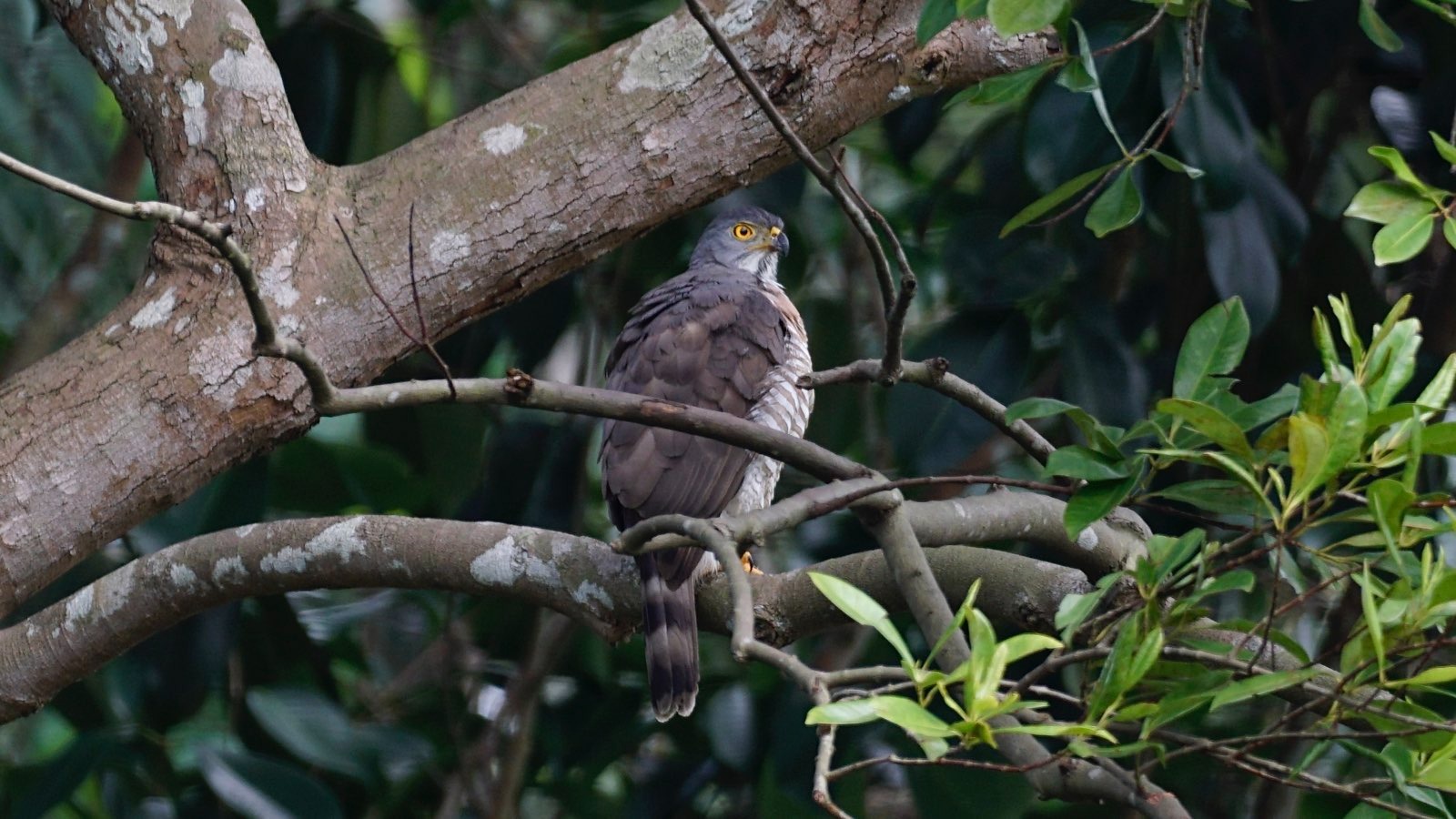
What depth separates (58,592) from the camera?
3502mm

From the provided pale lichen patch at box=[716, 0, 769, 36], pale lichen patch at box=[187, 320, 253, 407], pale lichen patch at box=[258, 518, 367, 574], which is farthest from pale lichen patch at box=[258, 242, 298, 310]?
pale lichen patch at box=[716, 0, 769, 36]

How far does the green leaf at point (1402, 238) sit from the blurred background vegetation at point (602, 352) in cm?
160

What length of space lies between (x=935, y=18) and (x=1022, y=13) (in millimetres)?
329

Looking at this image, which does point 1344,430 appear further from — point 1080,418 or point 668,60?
point 668,60

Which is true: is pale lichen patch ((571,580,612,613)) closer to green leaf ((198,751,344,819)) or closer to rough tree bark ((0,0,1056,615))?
rough tree bark ((0,0,1056,615))

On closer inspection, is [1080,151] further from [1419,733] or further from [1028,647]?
[1028,647]

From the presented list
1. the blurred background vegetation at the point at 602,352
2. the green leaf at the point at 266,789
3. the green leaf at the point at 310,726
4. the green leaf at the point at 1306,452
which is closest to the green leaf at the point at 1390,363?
the green leaf at the point at 1306,452

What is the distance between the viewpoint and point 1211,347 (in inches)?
64.4

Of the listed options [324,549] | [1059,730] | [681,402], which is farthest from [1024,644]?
[324,549]

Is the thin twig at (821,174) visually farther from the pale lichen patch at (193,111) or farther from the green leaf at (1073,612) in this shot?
the pale lichen patch at (193,111)

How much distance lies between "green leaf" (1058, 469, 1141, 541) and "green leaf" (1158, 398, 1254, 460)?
0.14m

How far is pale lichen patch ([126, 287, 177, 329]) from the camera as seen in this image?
2539mm

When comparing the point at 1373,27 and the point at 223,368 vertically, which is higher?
the point at 223,368

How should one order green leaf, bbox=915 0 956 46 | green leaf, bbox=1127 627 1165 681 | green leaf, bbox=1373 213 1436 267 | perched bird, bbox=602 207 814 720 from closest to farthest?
green leaf, bbox=1127 627 1165 681
green leaf, bbox=1373 213 1436 267
green leaf, bbox=915 0 956 46
perched bird, bbox=602 207 814 720
